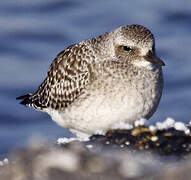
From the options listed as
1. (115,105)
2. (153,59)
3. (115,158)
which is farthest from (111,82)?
(115,158)

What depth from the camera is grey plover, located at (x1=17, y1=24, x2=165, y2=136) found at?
473 inches

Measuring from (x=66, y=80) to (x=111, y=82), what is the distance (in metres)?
1.42

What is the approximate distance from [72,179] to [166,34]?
21.2 m

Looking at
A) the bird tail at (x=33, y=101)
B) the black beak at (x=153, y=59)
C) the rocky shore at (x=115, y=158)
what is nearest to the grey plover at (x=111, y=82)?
the black beak at (x=153, y=59)

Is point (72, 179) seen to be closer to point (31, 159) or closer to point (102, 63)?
point (31, 159)

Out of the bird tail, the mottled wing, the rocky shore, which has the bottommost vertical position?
the rocky shore

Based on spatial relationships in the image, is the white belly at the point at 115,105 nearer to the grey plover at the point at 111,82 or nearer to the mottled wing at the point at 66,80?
the grey plover at the point at 111,82

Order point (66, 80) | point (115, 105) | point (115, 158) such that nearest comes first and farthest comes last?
point (115, 158) → point (115, 105) → point (66, 80)

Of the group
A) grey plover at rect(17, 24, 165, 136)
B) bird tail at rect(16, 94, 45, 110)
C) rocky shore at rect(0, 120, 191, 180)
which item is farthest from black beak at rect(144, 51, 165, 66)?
bird tail at rect(16, 94, 45, 110)

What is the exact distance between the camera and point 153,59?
1202cm

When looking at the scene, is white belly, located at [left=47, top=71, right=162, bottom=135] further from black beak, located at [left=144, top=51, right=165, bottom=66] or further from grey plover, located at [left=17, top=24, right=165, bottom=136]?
black beak, located at [left=144, top=51, right=165, bottom=66]

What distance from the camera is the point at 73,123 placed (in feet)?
41.4

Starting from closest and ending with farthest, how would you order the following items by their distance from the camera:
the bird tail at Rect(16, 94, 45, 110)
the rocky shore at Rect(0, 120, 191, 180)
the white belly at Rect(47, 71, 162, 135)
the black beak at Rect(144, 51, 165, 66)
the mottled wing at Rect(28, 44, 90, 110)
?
the rocky shore at Rect(0, 120, 191, 180), the black beak at Rect(144, 51, 165, 66), the white belly at Rect(47, 71, 162, 135), the mottled wing at Rect(28, 44, 90, 110), the bird tail at Rect(16, 94, 45, 110)

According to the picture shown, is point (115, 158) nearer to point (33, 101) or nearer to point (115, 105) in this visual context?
point (115, 105)
